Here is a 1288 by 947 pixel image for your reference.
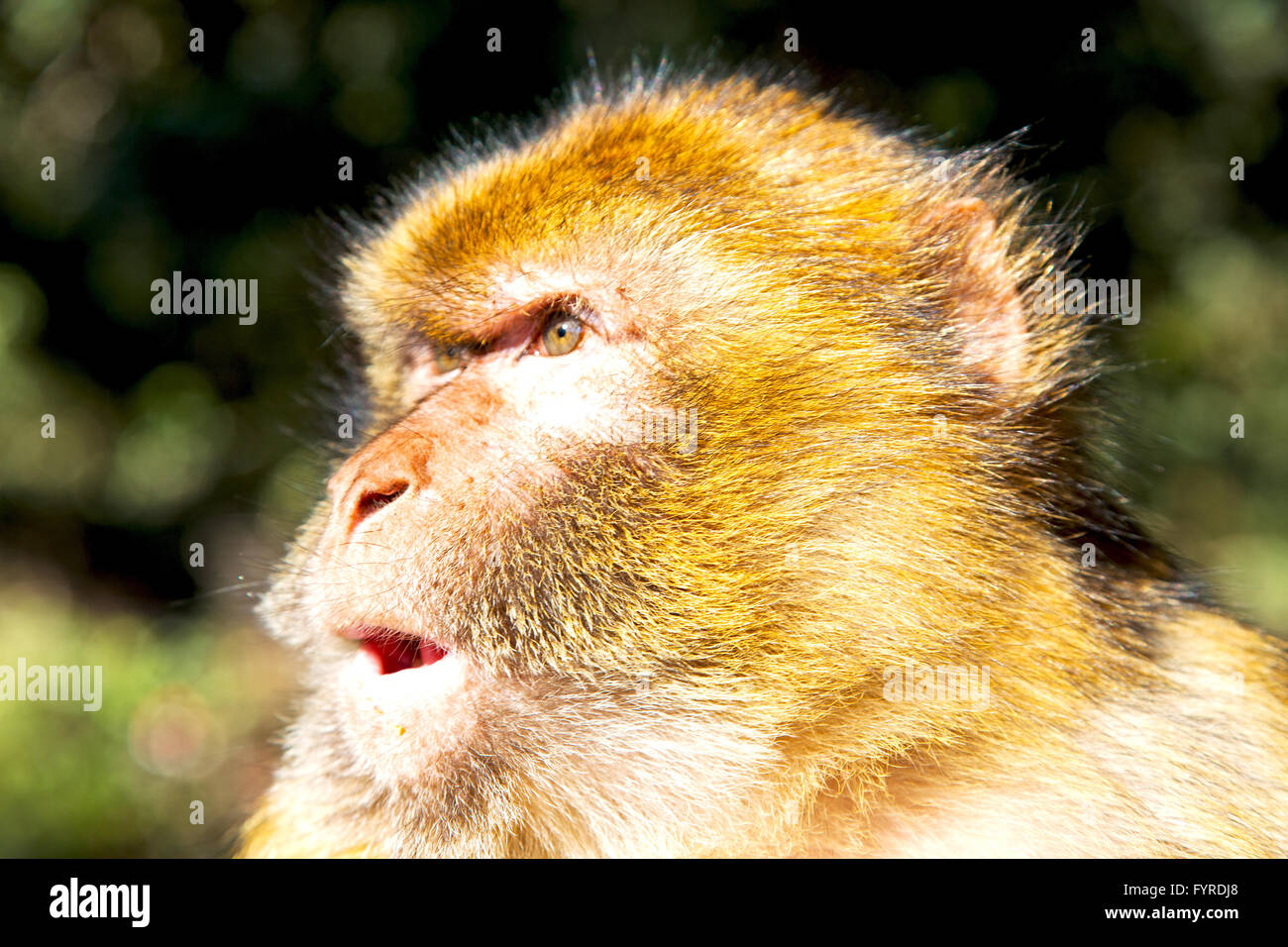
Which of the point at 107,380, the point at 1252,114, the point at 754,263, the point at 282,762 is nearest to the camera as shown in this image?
the point at 754,263

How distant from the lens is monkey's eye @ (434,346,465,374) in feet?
7.65

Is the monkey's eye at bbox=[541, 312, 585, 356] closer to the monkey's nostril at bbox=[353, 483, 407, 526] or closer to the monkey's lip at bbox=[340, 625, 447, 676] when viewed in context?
the monkey's nostril at bbox=[353, 483, 407, 526]

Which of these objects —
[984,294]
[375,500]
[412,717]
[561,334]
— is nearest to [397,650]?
[412,717]

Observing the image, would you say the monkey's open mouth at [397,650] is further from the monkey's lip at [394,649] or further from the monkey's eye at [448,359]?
the monkey's eye at [448,359]

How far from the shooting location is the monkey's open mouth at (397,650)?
6.15ft

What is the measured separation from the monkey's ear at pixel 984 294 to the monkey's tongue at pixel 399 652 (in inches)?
45.5

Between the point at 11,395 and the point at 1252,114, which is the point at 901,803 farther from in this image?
the point at 11,395

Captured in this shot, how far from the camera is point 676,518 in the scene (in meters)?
1.91

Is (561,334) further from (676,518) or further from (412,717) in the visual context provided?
(412,717)

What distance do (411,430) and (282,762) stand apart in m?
0.89

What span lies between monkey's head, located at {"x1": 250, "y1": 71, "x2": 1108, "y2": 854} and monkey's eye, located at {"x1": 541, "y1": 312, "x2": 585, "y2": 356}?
0.03 feet
